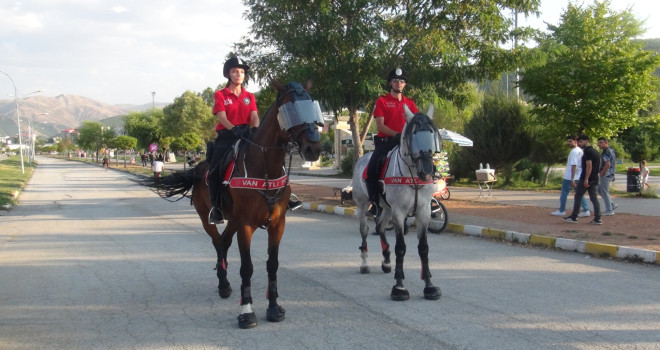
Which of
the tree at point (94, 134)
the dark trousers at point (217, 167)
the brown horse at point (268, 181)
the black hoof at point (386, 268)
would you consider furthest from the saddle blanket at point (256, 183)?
the tree at point (94, 134)

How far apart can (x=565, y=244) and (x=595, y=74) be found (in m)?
9.07

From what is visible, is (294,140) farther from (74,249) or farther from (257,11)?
(257,11)

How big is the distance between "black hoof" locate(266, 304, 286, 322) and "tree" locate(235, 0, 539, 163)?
27.9 feet

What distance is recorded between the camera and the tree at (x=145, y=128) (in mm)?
57412

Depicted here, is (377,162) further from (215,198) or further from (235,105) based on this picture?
(215,198)

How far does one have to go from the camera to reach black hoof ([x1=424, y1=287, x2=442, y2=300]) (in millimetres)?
5441

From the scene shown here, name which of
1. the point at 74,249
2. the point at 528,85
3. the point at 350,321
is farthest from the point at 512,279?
the point at 528,85

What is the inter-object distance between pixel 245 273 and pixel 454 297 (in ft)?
7.84

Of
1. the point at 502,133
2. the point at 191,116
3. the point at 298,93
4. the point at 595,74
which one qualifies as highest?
the point at 191,116

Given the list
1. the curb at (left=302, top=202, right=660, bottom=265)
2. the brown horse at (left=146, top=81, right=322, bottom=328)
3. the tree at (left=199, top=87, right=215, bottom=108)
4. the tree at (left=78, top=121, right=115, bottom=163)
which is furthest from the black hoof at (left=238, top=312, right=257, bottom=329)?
the tree at (left=78, top=121, right=115, bottom=163)

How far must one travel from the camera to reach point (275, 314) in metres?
4.80

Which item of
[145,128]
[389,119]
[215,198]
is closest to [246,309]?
[215,198]

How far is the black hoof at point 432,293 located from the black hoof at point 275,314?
5.39ft

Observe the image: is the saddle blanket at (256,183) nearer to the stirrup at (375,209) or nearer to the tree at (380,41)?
the stirrup at (375,209)
